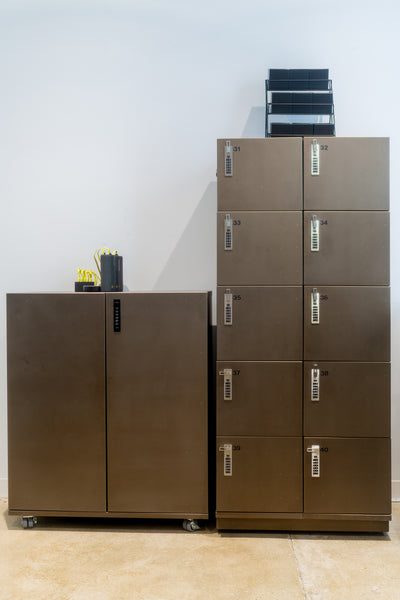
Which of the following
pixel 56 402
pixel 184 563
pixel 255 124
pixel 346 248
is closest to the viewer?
pixel 184 563

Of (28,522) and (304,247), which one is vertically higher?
(304,247)

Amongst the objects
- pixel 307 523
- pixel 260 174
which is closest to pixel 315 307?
pixel 260 174

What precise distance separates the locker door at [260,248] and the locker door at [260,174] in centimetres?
5

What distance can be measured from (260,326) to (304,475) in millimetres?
713

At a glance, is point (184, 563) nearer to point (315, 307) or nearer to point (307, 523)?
point (307, 523)

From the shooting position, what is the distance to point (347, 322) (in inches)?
90.4

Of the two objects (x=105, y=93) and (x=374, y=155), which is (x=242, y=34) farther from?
(x=374, y=155)

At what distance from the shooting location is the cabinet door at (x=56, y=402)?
7.80 ft

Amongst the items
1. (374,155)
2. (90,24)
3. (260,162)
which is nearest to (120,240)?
(260,162)

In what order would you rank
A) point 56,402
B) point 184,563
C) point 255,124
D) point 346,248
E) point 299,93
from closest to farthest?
point 184,563, point 346,248, point 56,402, point 299,93, point 255,124

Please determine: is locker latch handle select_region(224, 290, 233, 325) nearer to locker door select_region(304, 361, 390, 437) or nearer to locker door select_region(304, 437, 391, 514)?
locker door select_region(304, 361, 390, 437)

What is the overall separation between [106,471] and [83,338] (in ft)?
2.10

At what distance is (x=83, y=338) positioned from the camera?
239 cm

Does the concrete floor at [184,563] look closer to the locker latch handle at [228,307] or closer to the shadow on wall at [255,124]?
the locker latch handle at [228,307]
